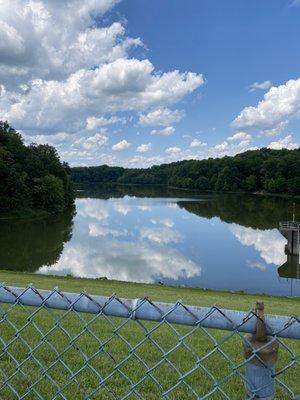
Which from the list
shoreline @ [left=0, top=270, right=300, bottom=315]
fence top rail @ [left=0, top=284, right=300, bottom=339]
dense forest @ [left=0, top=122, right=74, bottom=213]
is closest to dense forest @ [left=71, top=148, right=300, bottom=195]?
dense forest @ [left=0, top=122, right=74, bottom=213]

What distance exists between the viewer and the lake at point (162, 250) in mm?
29998

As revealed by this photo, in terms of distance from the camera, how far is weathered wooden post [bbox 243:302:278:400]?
2361 millimetres

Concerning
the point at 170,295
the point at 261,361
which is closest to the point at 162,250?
the point at 170,295

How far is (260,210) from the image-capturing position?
78688 mm

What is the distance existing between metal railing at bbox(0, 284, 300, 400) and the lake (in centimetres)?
2141

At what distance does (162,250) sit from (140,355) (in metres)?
34.0

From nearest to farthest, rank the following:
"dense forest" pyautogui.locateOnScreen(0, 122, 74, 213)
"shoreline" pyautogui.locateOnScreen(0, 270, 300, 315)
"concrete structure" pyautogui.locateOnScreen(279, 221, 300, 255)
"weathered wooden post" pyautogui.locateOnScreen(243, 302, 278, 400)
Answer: "weathered wooden post" pyautogui.locateOnScreen(243, 302, 278, 400)
"shoreline" pyautogui.locateOnScreen(0, 270, 300, 315)
"concrete structure" pyautogui.locateOnScreen(279, 221, 300, 255)
"dense forest" pyautogui.locateOnScreen(0, 122, 74, 213)

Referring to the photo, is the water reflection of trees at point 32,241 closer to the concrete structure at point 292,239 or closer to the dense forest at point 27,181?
the dense forest at point 27,181

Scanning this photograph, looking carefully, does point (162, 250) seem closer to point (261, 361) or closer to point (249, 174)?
point (261, 361)

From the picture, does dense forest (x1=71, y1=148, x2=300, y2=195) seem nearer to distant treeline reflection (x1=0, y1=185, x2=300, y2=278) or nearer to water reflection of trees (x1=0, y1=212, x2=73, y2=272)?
distant treeline reflection (x1=0, y1=185, x2=300, y2=278)

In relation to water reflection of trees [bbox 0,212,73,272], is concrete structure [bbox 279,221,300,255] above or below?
above

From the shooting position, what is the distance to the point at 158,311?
2639 mm

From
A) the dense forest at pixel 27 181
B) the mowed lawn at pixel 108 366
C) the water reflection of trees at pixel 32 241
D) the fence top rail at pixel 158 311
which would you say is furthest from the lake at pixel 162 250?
the fence top rail at pixel 158 311

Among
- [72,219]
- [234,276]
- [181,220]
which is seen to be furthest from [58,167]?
[234,276]
